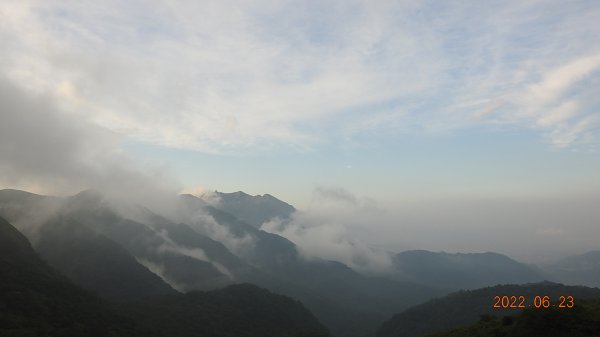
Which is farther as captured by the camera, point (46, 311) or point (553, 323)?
point (46, 311)

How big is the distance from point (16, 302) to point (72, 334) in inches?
1047

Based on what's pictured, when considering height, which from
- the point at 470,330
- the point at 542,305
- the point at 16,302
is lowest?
the point at 16,302

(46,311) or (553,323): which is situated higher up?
(553,323)

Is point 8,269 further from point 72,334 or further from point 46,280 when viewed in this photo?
point 72,334

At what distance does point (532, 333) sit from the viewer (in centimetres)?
5703

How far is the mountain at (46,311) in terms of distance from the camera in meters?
144

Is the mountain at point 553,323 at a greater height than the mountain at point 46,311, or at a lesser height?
greater

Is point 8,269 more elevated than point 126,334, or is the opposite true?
point 8,269

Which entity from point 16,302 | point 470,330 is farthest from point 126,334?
point 470,330

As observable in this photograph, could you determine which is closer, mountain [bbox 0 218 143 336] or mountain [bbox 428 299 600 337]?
mountain [bbox 428 299 600 337]

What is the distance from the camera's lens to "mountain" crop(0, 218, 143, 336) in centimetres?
14362

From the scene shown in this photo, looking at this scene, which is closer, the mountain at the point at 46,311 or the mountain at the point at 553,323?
the mountain at the point at 553,323

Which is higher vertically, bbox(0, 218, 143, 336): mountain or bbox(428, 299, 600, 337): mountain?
bbox(428, 299, 600, 337): mountain

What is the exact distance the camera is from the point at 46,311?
163000mm
